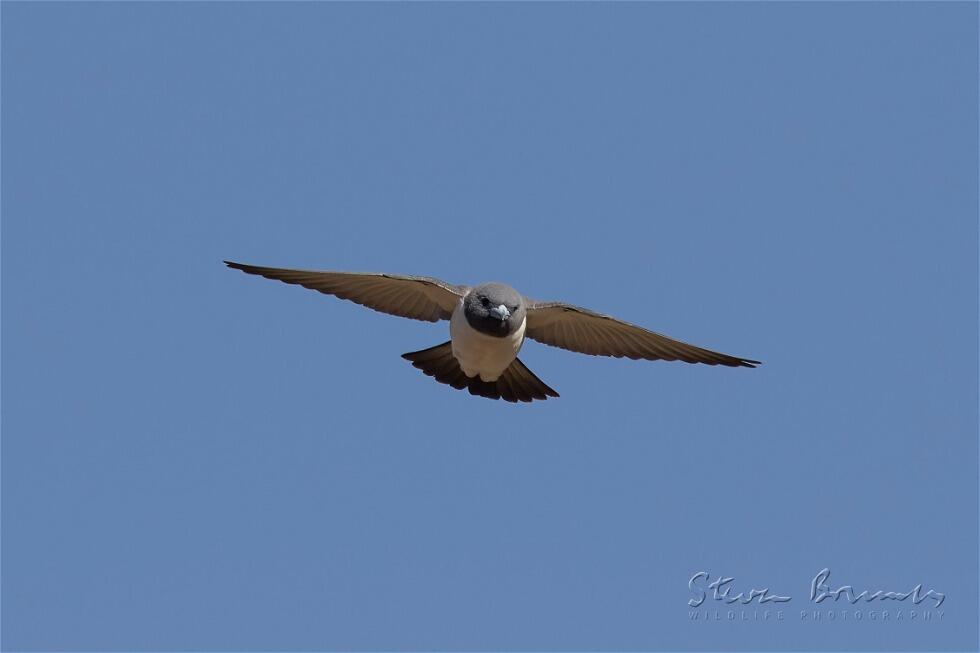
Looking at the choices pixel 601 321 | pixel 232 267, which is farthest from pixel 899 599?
pixel 232 267

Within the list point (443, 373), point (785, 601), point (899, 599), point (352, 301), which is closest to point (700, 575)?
point (785, 601)

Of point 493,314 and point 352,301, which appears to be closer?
point 493,314

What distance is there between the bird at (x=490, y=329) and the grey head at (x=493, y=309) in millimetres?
12

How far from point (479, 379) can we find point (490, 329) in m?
1.67

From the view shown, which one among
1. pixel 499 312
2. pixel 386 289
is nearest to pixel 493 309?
pixel 499 312

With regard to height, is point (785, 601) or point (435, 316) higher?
point (435, 316)

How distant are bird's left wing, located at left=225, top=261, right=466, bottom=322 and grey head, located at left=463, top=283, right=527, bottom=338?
2.51 ft

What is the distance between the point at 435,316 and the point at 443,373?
2.45 ft

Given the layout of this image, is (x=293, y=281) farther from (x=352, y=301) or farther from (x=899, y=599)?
(x=899, y=599)

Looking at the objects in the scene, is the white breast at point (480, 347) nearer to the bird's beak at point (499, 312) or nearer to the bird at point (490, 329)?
the bird at point (490, 329)

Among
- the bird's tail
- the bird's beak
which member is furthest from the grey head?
the bird's tail

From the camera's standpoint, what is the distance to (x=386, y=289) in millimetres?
17312

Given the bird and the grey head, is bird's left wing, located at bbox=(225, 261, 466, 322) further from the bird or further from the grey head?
the grey head

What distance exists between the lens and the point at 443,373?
17.8 m
